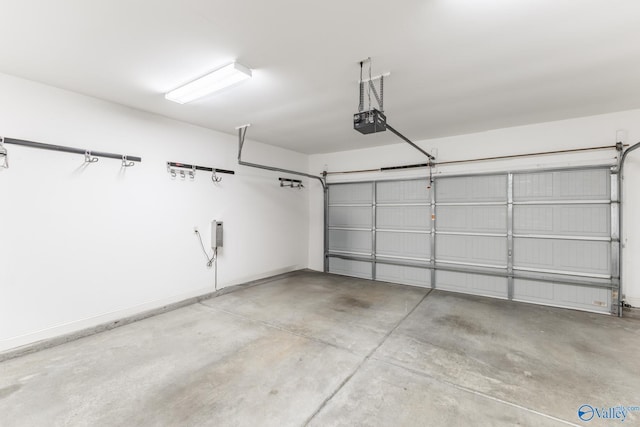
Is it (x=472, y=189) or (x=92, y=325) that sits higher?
(x=472, y=189)

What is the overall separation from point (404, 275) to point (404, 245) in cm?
58

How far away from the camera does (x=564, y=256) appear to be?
4.04 metres

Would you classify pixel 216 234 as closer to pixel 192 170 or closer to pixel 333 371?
pixel 192 170

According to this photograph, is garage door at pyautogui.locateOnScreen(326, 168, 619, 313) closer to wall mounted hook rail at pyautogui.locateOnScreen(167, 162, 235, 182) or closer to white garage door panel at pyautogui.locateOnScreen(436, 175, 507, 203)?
white garage door panel at pyautogui.locateOnScreen(436, 175, 507, 203)

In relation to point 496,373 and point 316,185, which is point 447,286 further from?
point 316,185

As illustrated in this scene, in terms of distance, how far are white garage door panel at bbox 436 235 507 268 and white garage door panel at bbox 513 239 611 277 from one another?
213 millimetres

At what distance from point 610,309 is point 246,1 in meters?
5.50

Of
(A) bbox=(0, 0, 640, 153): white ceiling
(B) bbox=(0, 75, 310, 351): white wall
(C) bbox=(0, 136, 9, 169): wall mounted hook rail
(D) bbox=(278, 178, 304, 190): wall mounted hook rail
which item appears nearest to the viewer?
(A) bbox=(0, 0, 640, 153): white ceiling

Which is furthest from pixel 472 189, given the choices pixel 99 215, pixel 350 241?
pixel 99 215

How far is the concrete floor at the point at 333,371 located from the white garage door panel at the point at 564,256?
629mm

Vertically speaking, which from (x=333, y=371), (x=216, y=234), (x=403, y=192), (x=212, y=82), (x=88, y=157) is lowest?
(x=333, y=371)
